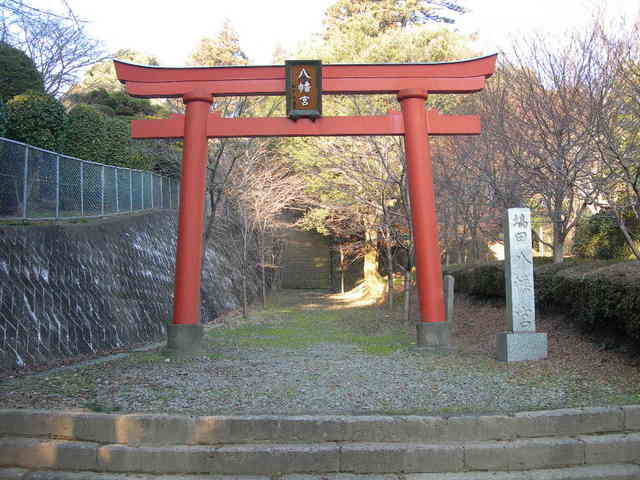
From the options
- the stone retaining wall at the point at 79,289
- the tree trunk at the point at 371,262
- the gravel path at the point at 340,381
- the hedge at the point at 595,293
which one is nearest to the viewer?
the gravel path at the point at 340,381

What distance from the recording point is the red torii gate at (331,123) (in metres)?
9.27

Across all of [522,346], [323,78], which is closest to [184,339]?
[323,78]

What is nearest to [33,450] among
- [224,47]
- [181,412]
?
[181,412]

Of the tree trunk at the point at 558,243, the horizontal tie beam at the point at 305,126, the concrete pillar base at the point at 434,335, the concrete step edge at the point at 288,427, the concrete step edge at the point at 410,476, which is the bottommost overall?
the concrete step edge at the point at 410,476

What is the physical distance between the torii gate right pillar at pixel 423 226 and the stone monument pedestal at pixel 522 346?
1.56 m

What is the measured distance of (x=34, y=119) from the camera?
13664 mm

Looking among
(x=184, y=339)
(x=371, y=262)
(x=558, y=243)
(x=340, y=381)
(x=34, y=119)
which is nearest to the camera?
(x=340, y=381)

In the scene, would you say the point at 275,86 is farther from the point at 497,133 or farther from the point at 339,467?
the point at 339,467

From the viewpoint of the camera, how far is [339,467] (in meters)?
4.49

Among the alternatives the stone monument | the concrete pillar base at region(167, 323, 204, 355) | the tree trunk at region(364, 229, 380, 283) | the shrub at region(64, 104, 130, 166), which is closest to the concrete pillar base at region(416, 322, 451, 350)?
the stone monument

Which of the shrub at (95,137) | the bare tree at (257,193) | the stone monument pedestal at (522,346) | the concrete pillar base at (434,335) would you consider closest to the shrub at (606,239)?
the concrete pillar base at (434,335)

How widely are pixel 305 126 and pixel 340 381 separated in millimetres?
4871

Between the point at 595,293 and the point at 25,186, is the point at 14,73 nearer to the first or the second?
the point at 25,186

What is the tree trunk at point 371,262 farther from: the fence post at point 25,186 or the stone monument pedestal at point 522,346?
the stone monument pedestal at point 522,346
